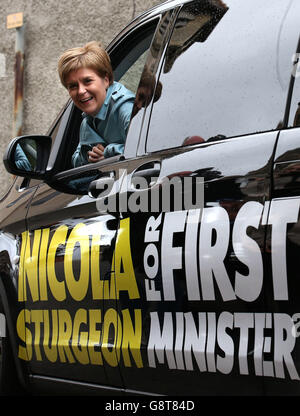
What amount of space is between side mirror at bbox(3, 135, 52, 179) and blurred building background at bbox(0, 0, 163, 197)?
4.67m

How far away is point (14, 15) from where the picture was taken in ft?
29.6

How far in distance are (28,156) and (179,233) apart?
1.24 metres

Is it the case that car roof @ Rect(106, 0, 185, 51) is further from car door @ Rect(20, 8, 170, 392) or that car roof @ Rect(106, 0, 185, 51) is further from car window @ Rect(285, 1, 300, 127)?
car window @ Rect(285, 1, 300, 127)

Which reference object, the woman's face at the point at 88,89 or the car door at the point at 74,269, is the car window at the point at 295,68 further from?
the woman's face at the point at 88,89

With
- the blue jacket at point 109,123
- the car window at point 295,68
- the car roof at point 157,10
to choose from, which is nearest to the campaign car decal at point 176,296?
the car window at point 295,68

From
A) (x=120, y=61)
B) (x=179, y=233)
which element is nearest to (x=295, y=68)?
(x=179, y=233)

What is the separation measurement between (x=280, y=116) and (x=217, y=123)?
0.94 ft

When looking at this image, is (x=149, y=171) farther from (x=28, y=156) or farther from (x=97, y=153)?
(x=28, y=156)

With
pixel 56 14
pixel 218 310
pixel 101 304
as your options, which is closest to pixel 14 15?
pixel 56 14

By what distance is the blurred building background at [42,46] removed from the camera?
834cm

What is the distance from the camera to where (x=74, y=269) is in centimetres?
311

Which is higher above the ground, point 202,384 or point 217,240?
point 217,240

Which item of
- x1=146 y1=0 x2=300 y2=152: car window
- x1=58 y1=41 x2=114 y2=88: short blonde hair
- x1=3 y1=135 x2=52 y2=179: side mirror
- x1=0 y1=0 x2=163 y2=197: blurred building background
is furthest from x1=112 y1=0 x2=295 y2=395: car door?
x1=0 y1=0 x2=163 y2=197: blurred building background
